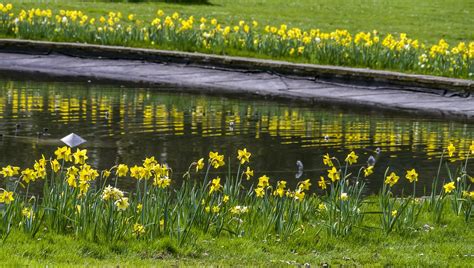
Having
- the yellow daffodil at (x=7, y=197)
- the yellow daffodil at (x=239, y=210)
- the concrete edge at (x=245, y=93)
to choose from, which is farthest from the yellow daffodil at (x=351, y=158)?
the concrete edge at (x=245, y=93)

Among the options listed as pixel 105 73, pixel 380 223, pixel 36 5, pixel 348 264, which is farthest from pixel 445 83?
pixel 36 5

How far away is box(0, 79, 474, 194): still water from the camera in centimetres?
1159

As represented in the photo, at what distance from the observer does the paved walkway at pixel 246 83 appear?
651 inches

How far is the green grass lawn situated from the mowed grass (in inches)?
710

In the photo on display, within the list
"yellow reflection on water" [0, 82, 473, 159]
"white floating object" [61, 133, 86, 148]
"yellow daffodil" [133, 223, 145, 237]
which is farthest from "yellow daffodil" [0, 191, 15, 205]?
"yellow reflection on water" [0, 82, 473, 159]

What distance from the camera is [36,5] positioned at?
28.1m

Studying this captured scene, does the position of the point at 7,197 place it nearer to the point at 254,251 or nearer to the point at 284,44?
the point at 254,251

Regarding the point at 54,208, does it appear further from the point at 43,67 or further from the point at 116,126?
the point at 43,67

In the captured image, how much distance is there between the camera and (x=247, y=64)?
18422mm

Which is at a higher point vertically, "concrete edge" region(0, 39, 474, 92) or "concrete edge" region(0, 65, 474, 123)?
"concrete edge" region(0, 39, 474, 92)

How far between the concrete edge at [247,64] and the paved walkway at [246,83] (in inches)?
3.7

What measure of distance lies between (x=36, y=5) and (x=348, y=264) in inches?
855

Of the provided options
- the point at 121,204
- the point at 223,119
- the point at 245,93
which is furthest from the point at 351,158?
the point at 245,93

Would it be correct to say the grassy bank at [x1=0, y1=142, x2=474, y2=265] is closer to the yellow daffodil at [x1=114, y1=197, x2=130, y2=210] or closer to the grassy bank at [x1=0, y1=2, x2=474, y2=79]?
the yellow daffodil at [x1=114, y1=197, x2=130, y2=210]
